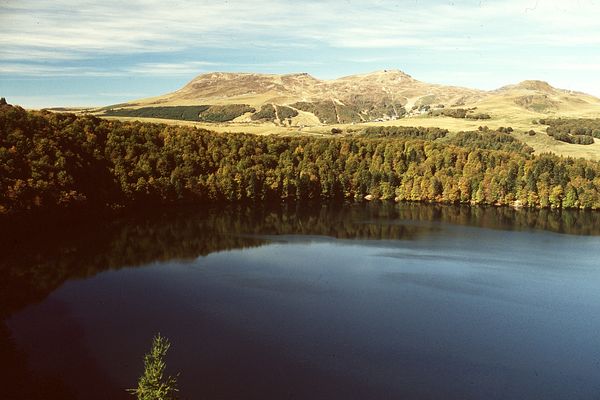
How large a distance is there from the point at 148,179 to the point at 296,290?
204 ft

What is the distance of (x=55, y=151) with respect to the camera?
313 ft

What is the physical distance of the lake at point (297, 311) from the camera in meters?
43.7

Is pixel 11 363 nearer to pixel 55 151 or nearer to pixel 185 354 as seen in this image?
pixel 185 354

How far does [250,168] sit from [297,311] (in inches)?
3335

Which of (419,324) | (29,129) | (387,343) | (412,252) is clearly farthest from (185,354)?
→ (29,129)

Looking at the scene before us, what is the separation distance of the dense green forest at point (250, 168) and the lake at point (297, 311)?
10.5 metres

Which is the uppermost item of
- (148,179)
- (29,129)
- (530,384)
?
(29,129)

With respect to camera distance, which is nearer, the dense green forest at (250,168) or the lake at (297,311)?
the lake at (297,311)

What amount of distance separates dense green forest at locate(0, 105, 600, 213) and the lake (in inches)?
415

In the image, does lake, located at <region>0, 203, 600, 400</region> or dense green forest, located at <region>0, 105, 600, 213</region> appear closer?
lake, located at <region>0, 203, 600, 400</region>

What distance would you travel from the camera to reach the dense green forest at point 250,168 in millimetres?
93688

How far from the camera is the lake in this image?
43.7m

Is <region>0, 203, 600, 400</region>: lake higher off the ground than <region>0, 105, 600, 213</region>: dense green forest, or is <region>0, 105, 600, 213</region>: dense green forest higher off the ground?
<region>0, 105, 600, 213</region>: dense green forest

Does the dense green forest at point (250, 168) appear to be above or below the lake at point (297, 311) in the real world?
above
